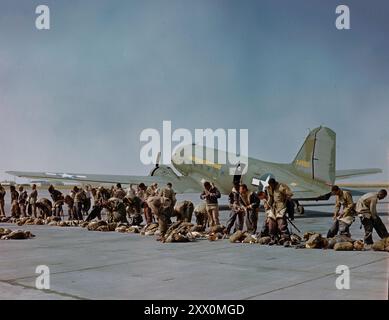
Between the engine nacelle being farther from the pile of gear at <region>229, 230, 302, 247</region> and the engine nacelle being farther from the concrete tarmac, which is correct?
the pile of gear at <region>229, 230, 302, 247</region>

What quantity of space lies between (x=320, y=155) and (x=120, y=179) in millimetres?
14614

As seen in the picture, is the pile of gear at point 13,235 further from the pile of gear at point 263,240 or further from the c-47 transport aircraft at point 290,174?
the c-47 transport aircraft at point 290,174

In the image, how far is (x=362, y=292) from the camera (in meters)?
7.01

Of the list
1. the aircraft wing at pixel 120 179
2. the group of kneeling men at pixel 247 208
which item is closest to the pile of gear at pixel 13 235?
the group of kneeling men at pixel 247 208

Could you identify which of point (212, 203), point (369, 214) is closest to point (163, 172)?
point (212, 203)

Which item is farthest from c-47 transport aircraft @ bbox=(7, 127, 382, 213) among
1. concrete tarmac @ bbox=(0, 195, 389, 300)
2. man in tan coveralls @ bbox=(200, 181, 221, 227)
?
concrete tarmac @ bbox=(0, 195, 389, 300)

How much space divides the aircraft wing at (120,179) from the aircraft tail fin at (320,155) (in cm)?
920

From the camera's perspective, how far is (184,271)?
353 inches

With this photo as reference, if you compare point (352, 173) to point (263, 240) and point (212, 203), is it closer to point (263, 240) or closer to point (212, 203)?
point (212, 203)

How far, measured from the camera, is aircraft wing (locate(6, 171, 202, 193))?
32125 mm

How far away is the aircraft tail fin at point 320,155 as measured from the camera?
24.9 m

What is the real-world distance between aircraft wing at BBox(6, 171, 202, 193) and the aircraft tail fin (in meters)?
9.20

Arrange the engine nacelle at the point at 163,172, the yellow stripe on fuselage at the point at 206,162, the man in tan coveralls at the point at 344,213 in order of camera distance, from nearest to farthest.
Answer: the man in tan coveralls at the point at 344,213
the yellow stripe on fuselage at the point at 206,162
the engine nacelle at the point at 163,172

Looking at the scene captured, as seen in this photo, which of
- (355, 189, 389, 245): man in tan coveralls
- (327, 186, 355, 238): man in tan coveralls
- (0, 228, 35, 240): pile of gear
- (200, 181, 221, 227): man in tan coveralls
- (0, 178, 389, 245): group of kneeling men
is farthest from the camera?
(200, 181, 221, 227): man in tan coveralls
